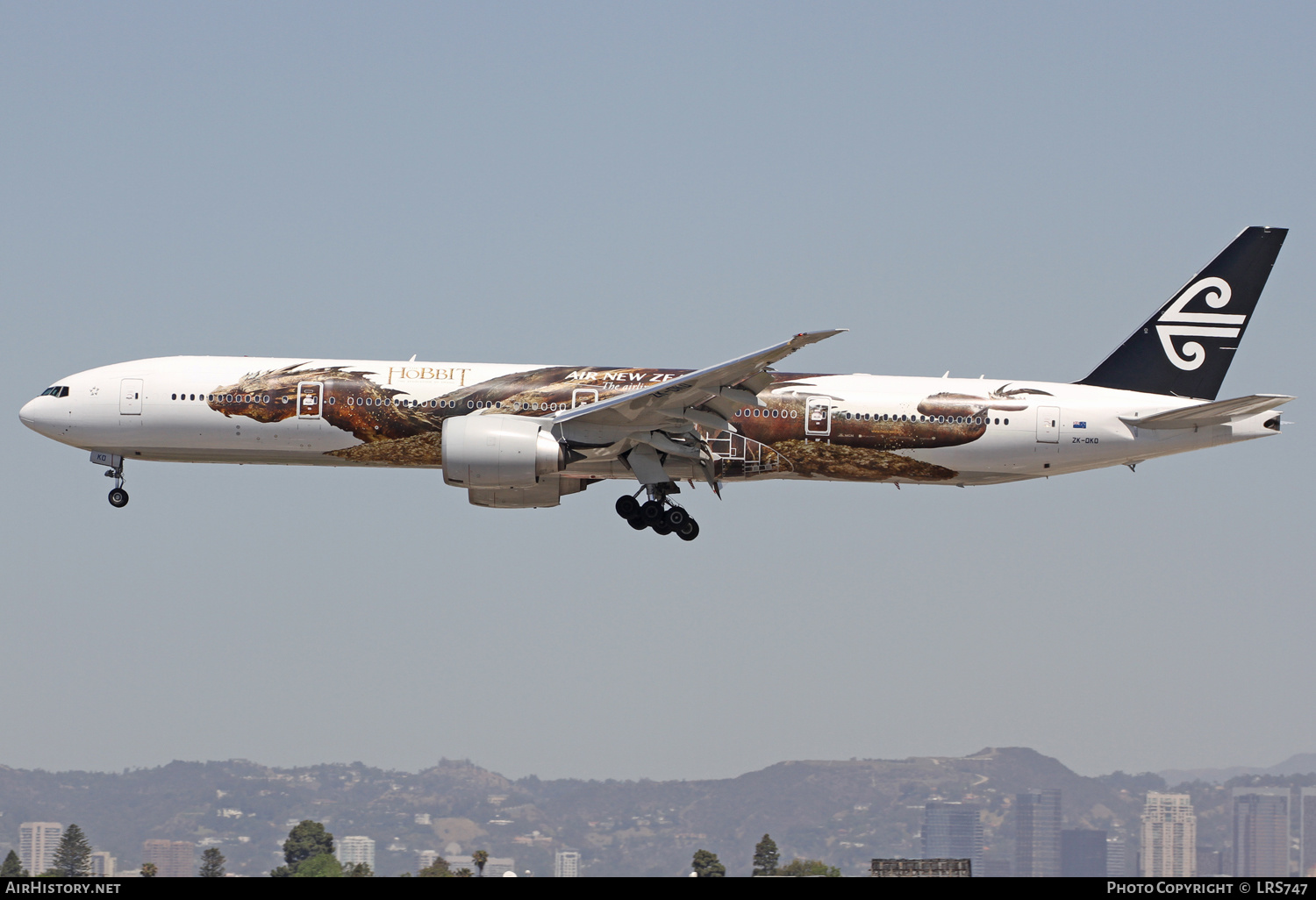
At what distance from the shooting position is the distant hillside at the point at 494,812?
104 metres

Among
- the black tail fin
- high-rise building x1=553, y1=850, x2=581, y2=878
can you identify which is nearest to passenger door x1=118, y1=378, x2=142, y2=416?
the black tail fin

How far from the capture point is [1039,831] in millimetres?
116188

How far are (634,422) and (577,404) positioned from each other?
6.12 feet

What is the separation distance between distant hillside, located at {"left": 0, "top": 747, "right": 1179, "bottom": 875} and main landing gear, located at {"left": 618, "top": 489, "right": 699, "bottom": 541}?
207ft

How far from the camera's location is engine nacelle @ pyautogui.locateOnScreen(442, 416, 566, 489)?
3244 centimetres

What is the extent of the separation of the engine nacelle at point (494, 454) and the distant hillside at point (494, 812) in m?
66.3

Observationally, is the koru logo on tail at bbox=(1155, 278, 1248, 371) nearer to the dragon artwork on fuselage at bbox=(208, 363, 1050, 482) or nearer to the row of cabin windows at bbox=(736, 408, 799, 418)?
the dragon artwork on fuselage at bbox=(208, 363, 1050, 482)

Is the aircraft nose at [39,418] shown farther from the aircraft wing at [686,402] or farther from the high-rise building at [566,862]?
the high-rise building at [566,862]

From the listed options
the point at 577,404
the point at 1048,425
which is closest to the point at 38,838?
the point at 577,404

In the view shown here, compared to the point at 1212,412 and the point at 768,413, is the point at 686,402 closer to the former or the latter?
the point at 768,413

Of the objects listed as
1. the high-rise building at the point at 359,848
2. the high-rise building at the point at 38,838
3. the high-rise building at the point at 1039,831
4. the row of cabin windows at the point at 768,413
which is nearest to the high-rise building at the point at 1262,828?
the high-rise building at the point at 1039,831

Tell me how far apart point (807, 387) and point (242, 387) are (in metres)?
13.8
